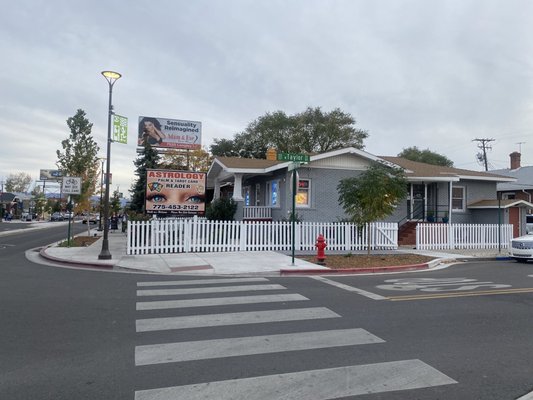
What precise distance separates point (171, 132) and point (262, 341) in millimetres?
36524

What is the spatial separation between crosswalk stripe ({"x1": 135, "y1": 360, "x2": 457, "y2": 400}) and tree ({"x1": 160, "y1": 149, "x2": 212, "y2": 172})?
38.2 metres

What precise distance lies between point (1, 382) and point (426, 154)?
192 ft

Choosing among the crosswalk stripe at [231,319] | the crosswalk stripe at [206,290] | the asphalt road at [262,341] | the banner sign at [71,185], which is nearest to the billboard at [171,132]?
the banner sign at [71,185]

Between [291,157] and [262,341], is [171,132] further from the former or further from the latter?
[262,341]

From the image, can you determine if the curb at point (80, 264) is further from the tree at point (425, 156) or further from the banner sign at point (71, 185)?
the tree at point (425, 156)

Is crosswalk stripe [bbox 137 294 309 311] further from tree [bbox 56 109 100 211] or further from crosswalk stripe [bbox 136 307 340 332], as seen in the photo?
tree [bbox 56 109 100 211]

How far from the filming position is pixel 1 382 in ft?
14.8

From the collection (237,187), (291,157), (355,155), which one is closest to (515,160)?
(355,155)

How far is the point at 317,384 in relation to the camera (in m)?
4.52

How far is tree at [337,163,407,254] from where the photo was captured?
52.5ft

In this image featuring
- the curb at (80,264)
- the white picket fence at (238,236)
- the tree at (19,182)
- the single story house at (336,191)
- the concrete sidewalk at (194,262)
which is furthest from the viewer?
the tree at (19,182)

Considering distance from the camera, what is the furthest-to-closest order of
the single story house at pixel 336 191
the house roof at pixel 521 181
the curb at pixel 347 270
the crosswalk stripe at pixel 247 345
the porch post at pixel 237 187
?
the house roof at pixel 521 181, the porch post at pixel 237 187, the single story house at pixel 336 191, the curb at pixel 347 270, the crosswalk stripe at pixel 247 345

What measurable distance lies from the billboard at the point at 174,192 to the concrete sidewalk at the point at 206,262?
245 cm

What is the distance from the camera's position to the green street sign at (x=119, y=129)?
16109 mm
